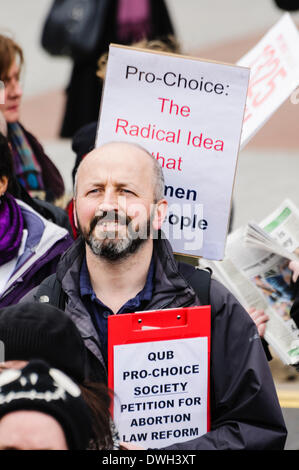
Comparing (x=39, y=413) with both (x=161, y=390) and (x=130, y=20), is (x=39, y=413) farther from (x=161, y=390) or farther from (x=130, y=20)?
(x=130, y=20)

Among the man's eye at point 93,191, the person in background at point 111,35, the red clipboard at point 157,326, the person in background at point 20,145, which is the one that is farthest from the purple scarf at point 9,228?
the person in background at point 111,35

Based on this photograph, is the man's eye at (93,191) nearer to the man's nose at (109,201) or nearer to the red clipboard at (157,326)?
the man's nose at (109,201)

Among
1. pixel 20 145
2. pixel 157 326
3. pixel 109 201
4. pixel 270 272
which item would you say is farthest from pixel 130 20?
pixel 157 326

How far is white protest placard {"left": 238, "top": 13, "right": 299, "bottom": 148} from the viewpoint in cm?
376

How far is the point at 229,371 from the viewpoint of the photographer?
9.45ft

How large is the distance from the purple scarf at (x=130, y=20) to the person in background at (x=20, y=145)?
236 centimetres

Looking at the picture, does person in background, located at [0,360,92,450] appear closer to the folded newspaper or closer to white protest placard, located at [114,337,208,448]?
white protest placard, located at [114,337,208,448]

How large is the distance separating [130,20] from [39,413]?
5.44 meters

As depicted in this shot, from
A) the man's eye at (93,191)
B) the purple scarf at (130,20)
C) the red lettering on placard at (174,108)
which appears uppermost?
the purple scarf at (130,20)

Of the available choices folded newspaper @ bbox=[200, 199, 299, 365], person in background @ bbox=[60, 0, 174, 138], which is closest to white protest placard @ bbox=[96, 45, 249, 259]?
folded newspaper @ bbox=[200, 199, 299, 365]

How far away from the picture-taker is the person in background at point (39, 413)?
2.13m

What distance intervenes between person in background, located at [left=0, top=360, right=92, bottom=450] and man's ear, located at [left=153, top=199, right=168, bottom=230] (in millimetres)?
967

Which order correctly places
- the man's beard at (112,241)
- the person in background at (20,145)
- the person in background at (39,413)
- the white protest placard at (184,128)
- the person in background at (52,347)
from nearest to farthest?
the person in background at (39,413) → the person in background at (52,347) → the man's beard at (112,241) → the white protest placard at (184,128) → the person in background at (20,145)
